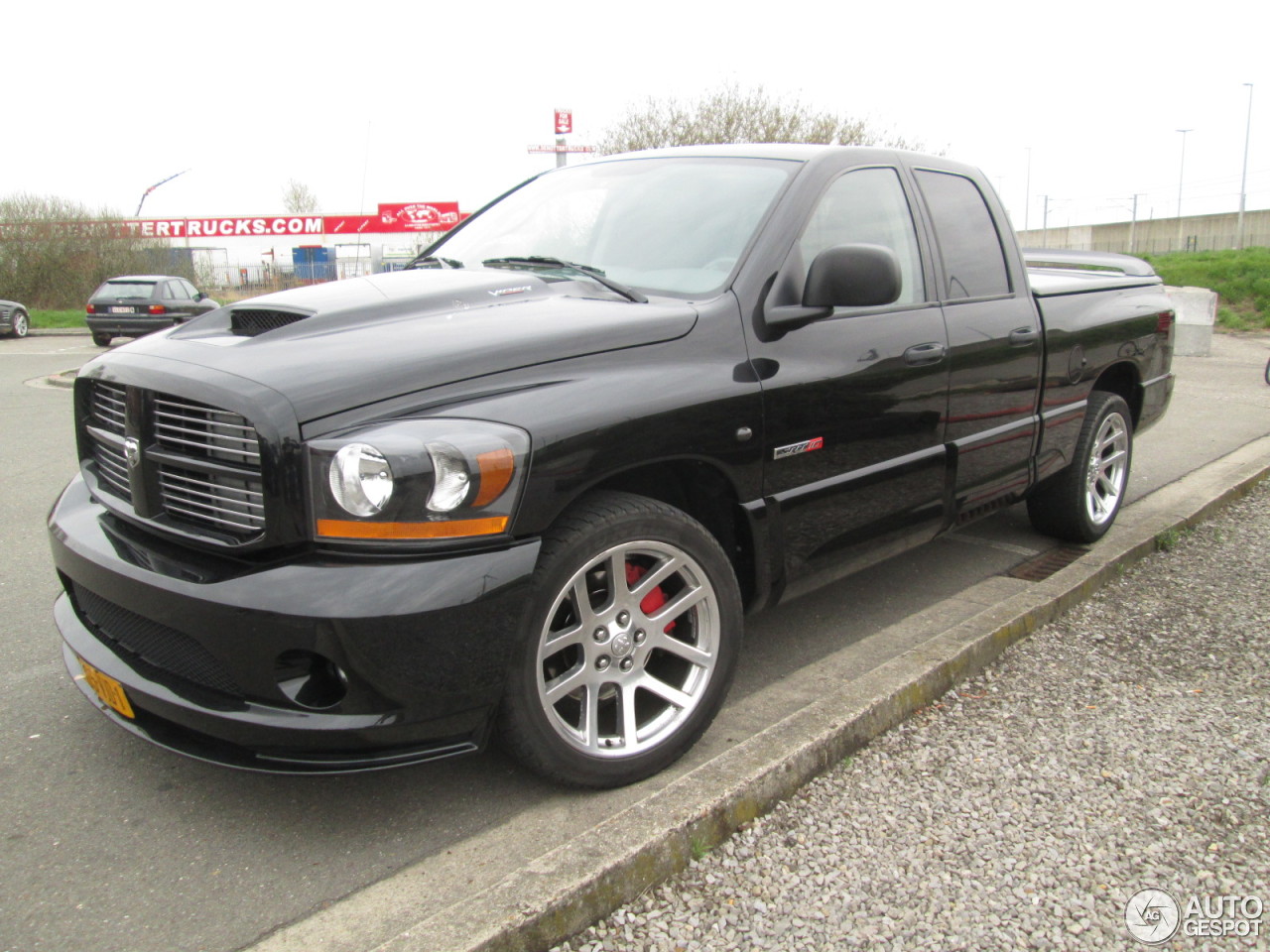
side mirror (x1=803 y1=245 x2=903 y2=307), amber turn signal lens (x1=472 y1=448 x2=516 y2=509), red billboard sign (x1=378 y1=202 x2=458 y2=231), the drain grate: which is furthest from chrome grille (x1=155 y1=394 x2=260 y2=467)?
red billboard sign (x1=378 y1=202 x2=458 y2=231)

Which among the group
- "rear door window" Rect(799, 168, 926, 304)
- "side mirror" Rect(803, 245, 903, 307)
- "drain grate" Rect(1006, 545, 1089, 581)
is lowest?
"drain grate" Rect(1006, 545, 1089, 581)

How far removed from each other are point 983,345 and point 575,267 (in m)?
1.62

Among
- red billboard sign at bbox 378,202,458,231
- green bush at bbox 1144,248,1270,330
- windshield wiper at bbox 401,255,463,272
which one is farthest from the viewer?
red billboard sign at bbox 378,202,458,231

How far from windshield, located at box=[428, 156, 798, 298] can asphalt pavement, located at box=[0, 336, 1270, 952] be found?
54.7 inches

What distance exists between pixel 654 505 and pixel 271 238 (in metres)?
41.9

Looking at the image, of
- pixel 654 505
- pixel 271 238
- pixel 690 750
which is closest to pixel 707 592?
pixel 654 505

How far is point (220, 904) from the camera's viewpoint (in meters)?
2.25

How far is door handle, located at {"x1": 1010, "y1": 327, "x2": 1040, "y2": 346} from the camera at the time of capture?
161 inches

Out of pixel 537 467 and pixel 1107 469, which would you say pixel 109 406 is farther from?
pixel 1107 469

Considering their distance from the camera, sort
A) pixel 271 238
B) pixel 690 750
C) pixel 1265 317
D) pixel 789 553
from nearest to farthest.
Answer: pixel 690 750 < pixel 789 553 < pixel 1265 317 < pixel 271 238

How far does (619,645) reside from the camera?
8.64 feet

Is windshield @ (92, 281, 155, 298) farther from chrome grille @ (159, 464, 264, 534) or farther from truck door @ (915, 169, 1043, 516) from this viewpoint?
chrome grille @ (159, 464, 264, 534)

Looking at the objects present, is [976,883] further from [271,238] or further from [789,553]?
[271,238]

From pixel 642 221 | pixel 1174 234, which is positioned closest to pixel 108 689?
pixel 642 221
